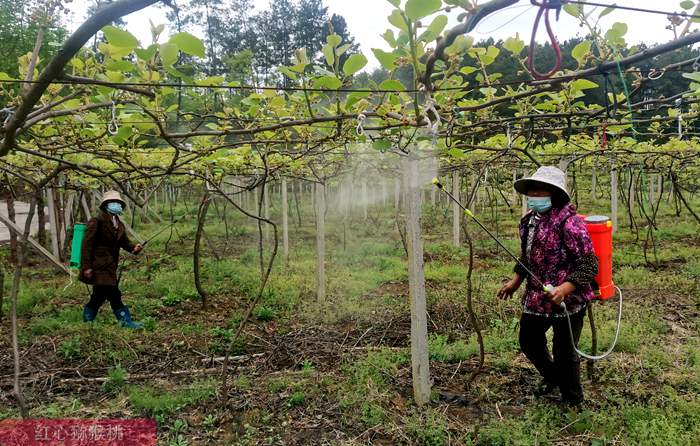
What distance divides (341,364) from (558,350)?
1835mm

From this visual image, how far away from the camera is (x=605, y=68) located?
1.93 m

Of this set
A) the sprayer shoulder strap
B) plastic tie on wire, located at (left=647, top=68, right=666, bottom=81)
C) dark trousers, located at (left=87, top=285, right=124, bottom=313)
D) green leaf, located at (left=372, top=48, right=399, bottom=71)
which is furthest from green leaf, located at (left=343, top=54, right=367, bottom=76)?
dark trousers, located at (left=87, top=285, right=124, bottom=313)

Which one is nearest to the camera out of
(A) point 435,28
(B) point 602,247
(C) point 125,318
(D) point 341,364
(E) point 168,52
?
(E) point 168,52

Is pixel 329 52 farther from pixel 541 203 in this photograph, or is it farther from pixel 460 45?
pixel 541 203

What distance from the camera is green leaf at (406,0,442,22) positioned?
1.38m

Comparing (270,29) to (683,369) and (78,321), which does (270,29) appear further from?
(683,369)

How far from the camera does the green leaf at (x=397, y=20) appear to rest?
59.4 inches

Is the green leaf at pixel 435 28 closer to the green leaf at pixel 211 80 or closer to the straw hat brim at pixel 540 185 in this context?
the green leaf at pixel 211 80

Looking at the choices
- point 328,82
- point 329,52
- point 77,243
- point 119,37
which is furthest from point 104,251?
point 119,37

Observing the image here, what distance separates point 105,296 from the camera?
5.05 m

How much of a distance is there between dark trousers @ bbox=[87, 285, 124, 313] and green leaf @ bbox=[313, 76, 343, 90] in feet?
13.0

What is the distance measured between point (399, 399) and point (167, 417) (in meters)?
1.65

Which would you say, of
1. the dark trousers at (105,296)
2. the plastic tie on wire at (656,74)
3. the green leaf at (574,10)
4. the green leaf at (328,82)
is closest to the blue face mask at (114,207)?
the dark trousers at (105,296)

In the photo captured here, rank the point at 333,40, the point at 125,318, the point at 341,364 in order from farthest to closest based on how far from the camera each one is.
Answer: the point at 125,318
the point at 341,364
the point at 333,40
